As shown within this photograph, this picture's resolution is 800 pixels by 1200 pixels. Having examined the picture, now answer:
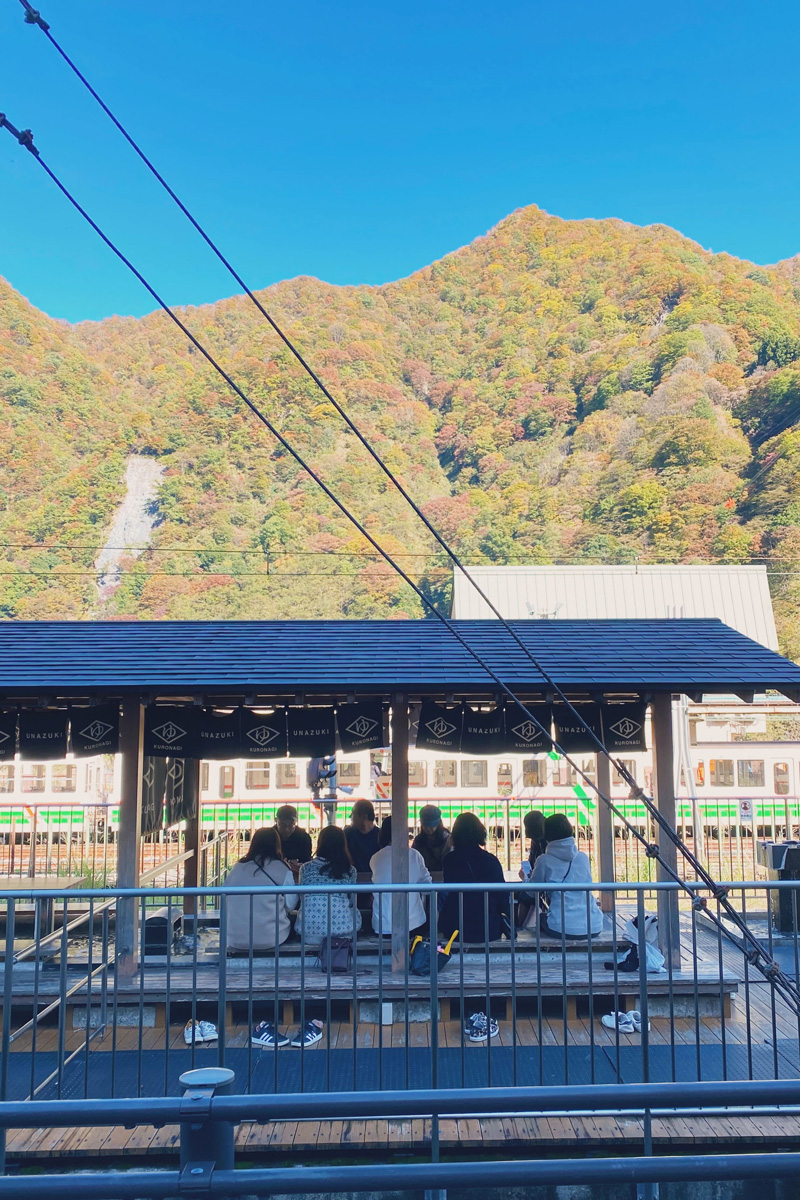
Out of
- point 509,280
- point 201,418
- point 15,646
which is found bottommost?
point 15,646

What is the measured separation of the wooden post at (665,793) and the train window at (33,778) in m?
20.0

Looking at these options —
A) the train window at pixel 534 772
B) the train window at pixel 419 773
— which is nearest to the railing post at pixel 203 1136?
the train window at pixel 419 773

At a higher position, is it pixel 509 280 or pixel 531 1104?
pixel 509 280

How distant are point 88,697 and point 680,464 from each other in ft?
223

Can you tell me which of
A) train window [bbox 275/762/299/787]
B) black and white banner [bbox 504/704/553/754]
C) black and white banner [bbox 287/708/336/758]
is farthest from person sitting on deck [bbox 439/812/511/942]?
train window [bbox 275/762/299/787]

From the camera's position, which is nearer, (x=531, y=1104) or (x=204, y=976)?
(x=531, y=1104)

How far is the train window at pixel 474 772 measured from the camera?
79.4ft

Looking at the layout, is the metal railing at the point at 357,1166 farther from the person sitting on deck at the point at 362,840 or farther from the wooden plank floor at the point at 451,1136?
the person sitting on deck at the point at 362,840

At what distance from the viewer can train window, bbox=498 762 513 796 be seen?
944 inches

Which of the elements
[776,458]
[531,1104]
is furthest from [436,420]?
[531,1104]

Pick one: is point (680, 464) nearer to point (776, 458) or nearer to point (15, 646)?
point (776, 458)

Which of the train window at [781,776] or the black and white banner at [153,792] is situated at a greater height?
the black and white banner at [153,792]

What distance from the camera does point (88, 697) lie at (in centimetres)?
849

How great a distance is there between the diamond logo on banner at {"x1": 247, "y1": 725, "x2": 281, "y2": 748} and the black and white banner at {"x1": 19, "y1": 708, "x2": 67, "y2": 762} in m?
1.81
